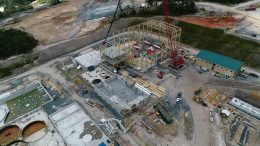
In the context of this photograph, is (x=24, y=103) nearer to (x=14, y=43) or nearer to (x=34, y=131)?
(x=34, y=131)

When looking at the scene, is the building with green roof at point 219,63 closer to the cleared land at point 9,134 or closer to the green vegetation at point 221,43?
the green vegetation at point 221,43

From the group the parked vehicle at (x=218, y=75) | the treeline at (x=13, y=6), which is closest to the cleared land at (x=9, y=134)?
the parked vehicle at (x=218, y=75)

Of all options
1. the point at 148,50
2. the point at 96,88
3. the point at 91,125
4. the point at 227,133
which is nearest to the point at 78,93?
the point at 96,88

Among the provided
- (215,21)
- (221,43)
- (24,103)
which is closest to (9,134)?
(24,103)

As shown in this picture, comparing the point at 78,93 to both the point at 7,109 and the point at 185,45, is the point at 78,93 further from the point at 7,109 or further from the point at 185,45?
the point at 185,45

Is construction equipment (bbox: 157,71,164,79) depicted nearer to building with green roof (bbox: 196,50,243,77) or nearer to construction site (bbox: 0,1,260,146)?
construction site (bbox: 0,1,260,146)

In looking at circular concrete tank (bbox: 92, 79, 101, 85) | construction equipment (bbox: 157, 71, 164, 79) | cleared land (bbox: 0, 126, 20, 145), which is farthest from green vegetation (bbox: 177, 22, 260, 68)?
cleared land (bbox: 0, 126, 20, 145)
